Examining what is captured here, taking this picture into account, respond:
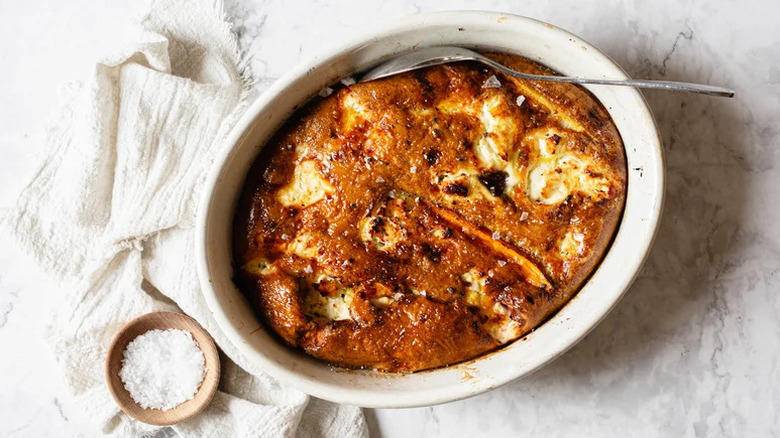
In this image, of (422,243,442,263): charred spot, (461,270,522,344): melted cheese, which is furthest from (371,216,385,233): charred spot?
(461,270,522,344): melted cheese

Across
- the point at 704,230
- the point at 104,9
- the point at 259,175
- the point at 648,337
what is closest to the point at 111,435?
the point at 259,175

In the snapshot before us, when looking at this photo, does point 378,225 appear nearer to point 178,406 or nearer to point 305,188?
point 305,188

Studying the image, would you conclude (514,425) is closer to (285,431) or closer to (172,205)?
(285,431)

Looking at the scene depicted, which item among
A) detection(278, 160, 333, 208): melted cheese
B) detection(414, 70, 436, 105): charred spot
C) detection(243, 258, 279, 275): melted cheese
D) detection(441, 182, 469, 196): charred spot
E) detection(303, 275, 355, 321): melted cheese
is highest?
detection(414, 70, 436, 105): charred spot

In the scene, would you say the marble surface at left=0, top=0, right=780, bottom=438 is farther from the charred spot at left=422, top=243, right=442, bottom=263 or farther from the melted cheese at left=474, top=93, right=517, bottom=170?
the charred spot at left=422, top=243, right=442, bottom=263

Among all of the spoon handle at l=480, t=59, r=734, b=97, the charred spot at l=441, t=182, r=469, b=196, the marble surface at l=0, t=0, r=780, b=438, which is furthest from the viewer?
the marble surface at l=0, t=0, r=780, b=438

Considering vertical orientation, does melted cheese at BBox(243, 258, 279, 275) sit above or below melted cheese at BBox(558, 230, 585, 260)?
below

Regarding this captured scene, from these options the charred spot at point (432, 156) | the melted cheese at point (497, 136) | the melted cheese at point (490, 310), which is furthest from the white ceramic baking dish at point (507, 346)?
the charred spot at point (432, 156)

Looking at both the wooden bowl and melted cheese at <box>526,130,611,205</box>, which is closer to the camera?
melted cheese at <box>526,130,611,205</box>

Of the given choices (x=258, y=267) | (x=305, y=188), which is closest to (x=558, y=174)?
(x=305, y=188)
